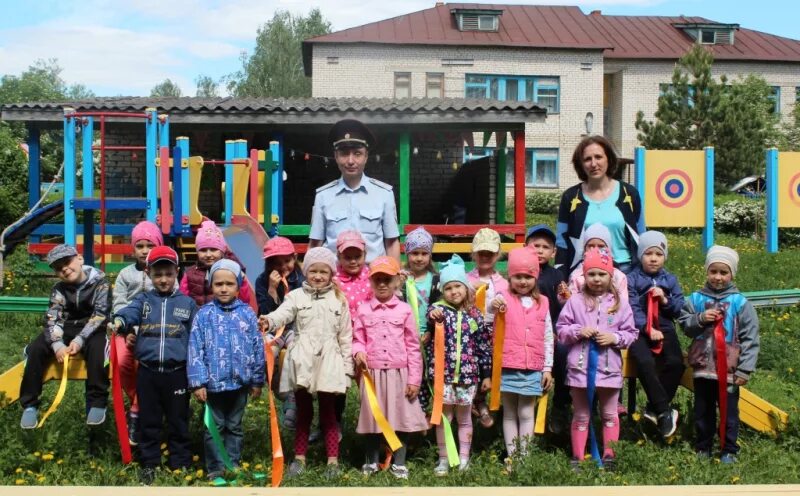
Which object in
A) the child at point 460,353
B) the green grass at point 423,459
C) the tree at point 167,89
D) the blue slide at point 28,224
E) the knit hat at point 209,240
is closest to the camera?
the green grass at point 423,459

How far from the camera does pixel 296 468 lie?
15.6ft

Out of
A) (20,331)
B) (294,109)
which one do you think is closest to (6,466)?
(20,331)

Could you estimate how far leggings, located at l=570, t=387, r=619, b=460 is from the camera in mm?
4941

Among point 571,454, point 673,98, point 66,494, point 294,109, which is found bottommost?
point 571,454

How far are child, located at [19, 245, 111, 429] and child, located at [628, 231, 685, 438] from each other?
2933 mm

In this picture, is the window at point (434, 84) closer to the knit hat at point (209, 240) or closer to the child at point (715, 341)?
the knit hat at point (209, 240)

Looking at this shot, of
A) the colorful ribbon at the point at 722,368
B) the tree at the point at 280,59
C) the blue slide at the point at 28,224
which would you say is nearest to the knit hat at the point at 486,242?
the colorful ribbon at the point at 722,368

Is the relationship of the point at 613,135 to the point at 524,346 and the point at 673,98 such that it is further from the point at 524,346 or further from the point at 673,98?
the point at 524,346

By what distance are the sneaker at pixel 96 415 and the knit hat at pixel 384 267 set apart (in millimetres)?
1664

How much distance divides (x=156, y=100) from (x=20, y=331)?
6.51 m

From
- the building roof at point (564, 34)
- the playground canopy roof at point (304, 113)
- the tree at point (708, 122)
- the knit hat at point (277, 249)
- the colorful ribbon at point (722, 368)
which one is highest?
the building roof at point (564, 34)

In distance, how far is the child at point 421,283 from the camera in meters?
4.99

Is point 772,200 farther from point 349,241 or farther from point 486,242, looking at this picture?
point 349,241

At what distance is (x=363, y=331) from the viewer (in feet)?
15.8
